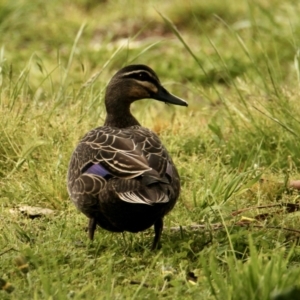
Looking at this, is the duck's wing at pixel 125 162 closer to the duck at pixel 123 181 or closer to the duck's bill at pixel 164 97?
the duck at pixel 123 181

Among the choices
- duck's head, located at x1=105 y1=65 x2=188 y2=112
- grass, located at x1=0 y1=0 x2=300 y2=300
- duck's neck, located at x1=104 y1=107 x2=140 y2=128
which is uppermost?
duck's head, located at x1=105 y1=65 x2=188 y2=112

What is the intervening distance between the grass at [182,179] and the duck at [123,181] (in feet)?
0.62

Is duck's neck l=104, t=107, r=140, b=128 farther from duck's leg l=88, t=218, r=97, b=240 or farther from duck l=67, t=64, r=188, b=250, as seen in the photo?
duck's leg l=88, t=218, r=97, b=240

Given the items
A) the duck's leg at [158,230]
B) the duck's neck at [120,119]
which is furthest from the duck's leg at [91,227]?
the duck's neck at [120,119]

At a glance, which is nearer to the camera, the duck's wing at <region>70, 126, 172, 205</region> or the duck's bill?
the duck's wing at <region>70, 126, 172, 205</region>

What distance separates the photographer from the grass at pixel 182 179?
4672 millimetres

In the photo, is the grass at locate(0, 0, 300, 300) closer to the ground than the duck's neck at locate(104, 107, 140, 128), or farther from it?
closer to the ground

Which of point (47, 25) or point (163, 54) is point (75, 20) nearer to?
point (47, 25)

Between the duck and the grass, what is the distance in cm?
19

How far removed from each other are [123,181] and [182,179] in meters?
1.54

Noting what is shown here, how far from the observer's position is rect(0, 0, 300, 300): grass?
4672 mm

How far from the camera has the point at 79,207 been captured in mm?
5492

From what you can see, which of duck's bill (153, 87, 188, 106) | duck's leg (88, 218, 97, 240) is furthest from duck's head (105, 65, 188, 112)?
duck's leg (88, 218, 97, 240)

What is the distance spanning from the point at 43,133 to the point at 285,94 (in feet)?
6.06
